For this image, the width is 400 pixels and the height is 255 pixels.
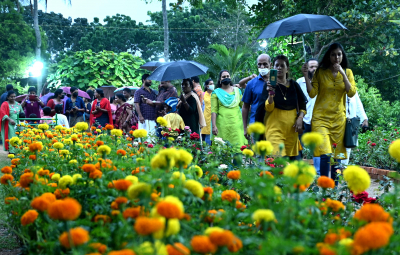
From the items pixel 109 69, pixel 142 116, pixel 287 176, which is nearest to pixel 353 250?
pixel 287 176

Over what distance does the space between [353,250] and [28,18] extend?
51176 millimetres

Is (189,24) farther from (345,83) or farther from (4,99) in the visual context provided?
(345,83)

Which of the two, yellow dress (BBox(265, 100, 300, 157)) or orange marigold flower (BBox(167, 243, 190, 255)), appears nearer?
orange marigold flower (BBox(167, 243, 190, 255))

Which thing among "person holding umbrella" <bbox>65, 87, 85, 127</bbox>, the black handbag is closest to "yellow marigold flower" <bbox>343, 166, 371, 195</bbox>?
the black handbag

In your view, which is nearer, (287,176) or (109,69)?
(287,176)

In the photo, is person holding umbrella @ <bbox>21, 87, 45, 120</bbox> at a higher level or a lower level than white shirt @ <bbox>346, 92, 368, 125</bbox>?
lower

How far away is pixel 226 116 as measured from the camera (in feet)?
20.8

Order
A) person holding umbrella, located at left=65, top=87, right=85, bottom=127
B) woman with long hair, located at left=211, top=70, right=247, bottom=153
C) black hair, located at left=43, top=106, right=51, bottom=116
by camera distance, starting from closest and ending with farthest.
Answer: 1. woman with long hair, located at left=211, top=70, right=247, bottom=153
2. black hair, located at left=43, top=106, right=51, bottom=116
3. person holding umbrella, located at left=65, top=87, right=85, bottom=127

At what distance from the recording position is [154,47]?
4384 cm

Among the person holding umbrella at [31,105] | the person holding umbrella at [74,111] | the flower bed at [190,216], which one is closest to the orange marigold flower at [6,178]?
the flower bed at [190,216]

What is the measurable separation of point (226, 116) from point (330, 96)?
2.00m

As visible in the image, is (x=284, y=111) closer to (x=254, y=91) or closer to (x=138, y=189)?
(x=254, y=91)

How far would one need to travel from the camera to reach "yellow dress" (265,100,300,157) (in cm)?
455

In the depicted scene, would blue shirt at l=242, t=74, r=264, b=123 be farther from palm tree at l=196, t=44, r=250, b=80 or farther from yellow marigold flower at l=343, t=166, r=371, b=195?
palm tree at l=196, t=44, r=250, b=80
